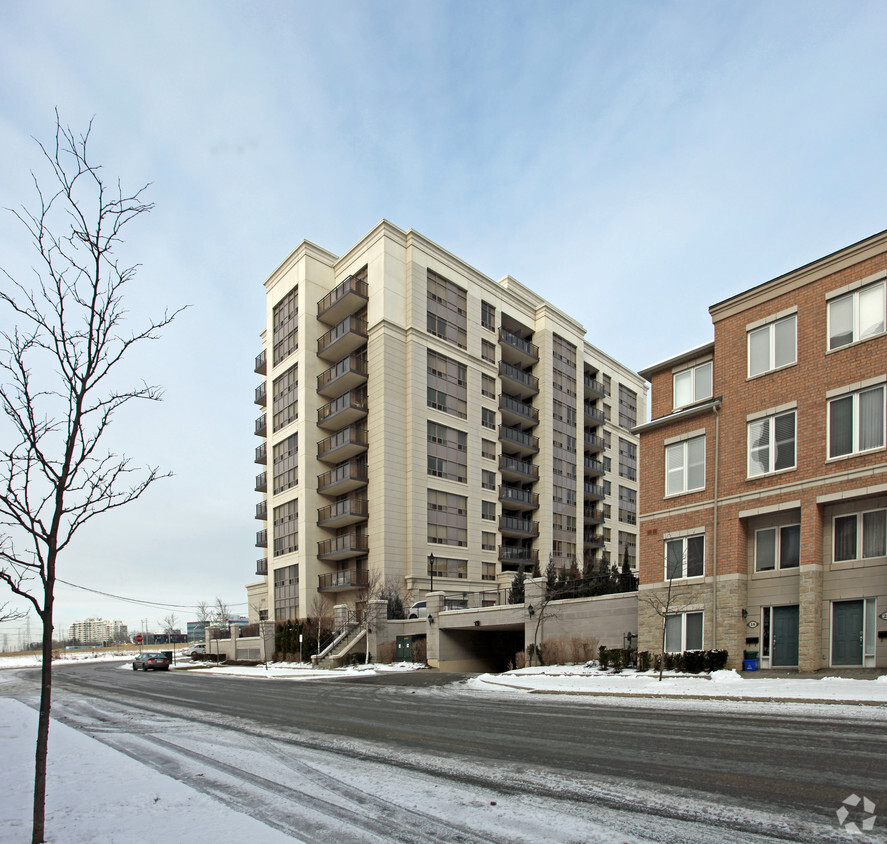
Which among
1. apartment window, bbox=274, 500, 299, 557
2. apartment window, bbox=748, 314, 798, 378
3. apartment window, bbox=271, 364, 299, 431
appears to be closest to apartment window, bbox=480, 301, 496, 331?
apartment window, bbox=271, 364, 299, 431

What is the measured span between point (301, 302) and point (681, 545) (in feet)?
132

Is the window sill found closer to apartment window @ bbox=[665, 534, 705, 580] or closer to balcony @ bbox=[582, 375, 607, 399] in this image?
apartment window @ bbox=[665, 534, 705, 580]

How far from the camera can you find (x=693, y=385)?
83.1 feet

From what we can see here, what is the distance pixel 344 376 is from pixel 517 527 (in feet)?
64.7

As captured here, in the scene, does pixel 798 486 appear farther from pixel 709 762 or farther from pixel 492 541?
pixel 492 541

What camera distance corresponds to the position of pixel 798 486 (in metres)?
20.9

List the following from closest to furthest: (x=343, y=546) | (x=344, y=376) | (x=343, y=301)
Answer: (x=343, y=546) < (x=344, y=376) < (x=343, y=301)

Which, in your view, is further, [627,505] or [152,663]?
[627,505]

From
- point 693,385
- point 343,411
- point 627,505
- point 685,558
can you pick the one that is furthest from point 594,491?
point 685,558

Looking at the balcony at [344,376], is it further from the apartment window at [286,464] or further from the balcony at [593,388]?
the balcony at [593,388]

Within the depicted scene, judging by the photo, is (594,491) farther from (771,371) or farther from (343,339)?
(771,371)

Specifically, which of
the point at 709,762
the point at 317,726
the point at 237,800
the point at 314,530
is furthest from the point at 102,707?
the point at 314,530

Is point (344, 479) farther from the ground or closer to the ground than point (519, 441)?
closer to the ground

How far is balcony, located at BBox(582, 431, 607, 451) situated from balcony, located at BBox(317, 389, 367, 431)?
1066 inches
